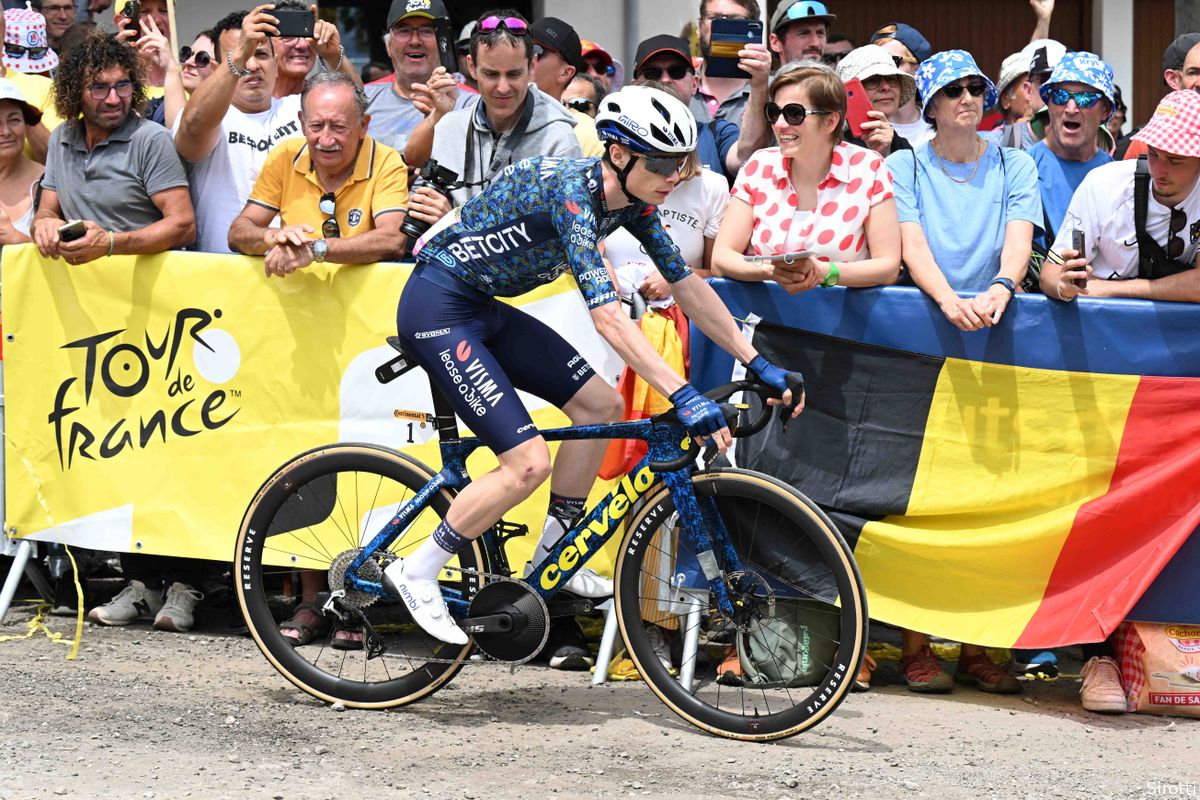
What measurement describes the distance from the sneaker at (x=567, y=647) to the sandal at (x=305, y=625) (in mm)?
930

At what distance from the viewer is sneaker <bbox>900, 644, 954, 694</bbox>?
6125 millimetres

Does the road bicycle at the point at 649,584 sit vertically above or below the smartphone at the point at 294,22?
below

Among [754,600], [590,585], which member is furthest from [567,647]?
[754,600]

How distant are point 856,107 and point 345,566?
311 centimetres

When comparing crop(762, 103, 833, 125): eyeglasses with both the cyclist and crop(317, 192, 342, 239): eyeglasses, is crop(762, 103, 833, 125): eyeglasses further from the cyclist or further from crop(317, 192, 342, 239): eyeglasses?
crop(317, 192, 342, 239): eyeglasses

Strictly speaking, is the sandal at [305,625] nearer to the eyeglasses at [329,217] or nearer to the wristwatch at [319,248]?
the wristwatch at [319,248]

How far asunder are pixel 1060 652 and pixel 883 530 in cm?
129

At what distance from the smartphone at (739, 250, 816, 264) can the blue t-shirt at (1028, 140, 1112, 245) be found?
126cm

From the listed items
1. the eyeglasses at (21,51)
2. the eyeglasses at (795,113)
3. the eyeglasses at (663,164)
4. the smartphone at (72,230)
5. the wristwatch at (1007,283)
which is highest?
the eyeglasses at (21,51)

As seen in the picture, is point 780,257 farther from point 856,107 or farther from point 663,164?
point 856,107

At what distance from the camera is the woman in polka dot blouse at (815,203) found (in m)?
6.03

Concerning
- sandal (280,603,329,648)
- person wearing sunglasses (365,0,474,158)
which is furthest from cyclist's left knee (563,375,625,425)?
person wearing sunglasses (365,0,474,158)

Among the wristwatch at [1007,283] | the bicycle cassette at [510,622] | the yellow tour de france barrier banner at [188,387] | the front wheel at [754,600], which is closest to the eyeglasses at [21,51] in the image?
the yellow tour de france barrier banner at [188,387]

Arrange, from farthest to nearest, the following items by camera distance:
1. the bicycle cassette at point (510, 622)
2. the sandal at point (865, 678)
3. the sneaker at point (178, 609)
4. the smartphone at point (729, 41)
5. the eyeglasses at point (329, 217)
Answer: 1. the smartphone at point (729, 41)
2. the sneaker at point (178, 609)
3. the eyeglasses at point (329, 217)
4. the sandal at point (865, 678)
5. the bicycle cassette at point (510, 622)
